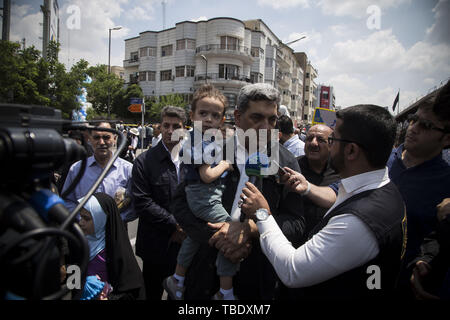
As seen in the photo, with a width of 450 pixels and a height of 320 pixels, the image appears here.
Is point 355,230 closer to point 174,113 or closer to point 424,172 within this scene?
point 424,172

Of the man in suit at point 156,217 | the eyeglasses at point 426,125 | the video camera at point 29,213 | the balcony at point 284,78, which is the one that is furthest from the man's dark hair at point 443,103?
the balcony at point 284,78

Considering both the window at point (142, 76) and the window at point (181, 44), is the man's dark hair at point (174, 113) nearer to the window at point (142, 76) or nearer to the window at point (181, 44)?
the window at point (181, 44)

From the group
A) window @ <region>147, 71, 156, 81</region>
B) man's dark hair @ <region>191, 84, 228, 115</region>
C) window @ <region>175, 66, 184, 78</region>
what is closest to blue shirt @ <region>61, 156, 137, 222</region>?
man's dark hair @ <region>191, 84, 228, 115</region>

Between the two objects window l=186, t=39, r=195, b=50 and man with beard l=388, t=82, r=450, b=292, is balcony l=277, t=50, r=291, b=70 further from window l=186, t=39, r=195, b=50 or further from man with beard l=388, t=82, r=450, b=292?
man with beard l=388, t=82, r=450, b=292

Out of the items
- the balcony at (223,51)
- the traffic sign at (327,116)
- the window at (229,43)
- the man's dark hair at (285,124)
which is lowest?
the man's dark hair at (285,124)

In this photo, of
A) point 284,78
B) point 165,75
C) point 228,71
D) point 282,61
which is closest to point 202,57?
point 228,71

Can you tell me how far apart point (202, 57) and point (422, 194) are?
126ft

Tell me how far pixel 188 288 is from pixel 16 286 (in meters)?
1.41

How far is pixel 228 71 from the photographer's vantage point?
36812 millimetres

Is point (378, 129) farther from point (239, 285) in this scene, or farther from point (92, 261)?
point (92, 261)

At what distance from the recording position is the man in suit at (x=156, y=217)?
8.42 ft

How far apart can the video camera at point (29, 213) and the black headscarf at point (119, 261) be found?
138 cm
